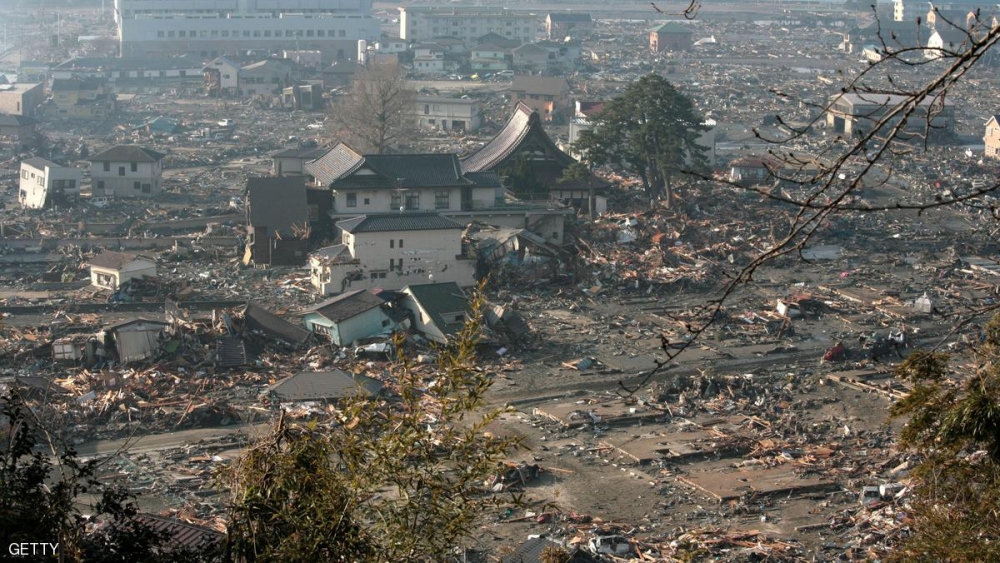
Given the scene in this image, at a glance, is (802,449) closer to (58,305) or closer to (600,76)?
(58,305)

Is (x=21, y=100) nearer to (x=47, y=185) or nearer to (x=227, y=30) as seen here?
(x=47, y=185)

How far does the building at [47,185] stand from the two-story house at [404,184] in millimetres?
5718

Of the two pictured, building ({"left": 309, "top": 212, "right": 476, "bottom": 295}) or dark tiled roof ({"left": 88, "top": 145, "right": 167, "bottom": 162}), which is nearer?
building ({"left": 309, "top": 212, "right": 476, "bottom": 295})

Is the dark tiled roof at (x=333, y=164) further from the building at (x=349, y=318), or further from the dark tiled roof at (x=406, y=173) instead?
the building at (x=349, y=318)

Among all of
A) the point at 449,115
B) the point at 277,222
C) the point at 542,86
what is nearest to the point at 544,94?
the point at 542,86

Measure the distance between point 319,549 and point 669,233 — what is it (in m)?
16.2

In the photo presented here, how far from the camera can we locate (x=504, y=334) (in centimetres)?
1479

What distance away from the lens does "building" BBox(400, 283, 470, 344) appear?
49.0ft

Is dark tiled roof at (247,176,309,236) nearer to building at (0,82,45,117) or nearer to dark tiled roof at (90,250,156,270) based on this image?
dark tiled roof at (90,250,156,270)

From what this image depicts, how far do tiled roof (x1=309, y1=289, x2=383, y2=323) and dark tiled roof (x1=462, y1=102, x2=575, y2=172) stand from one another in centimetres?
743

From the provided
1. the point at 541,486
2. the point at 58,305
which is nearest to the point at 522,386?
the point at 541,486

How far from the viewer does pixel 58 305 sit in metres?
15.9

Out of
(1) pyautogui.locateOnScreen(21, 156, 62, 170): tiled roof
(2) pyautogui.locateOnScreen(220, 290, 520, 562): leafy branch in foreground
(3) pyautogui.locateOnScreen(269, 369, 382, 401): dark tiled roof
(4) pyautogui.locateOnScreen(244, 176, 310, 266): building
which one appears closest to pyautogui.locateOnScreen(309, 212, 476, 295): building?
Result: (4) pyautogui.locateOnScreen(244, 176, 310, 266): building

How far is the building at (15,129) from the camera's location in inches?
1157
